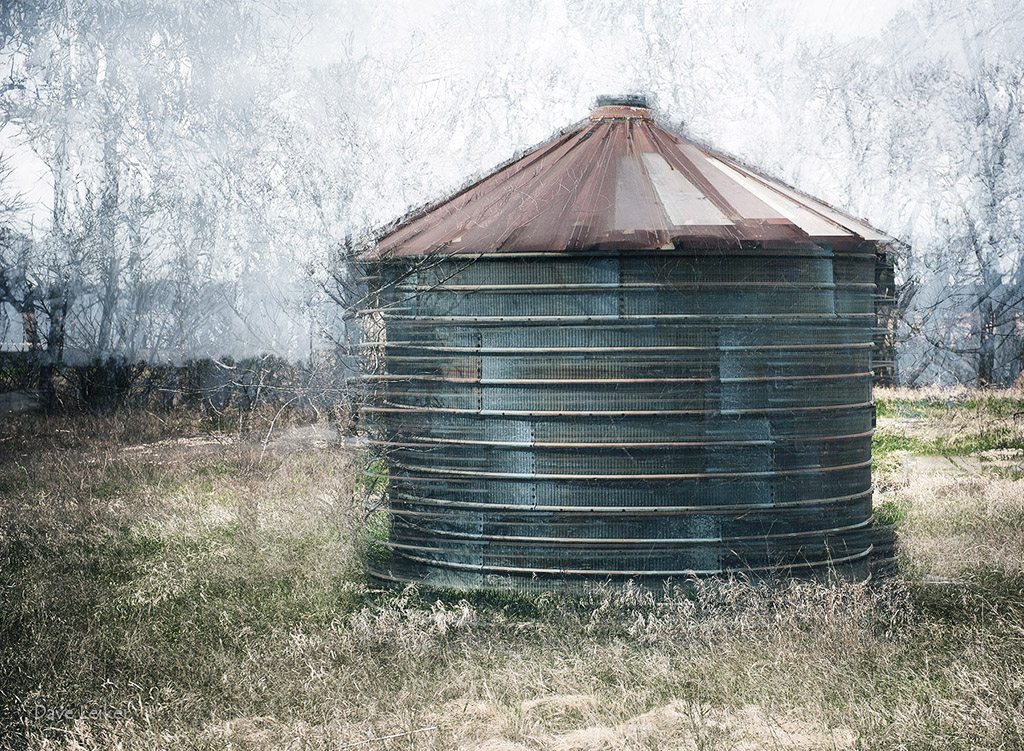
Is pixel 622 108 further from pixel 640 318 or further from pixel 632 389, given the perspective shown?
pixel 632 389

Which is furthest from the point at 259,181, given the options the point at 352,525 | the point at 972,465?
the point at 352,525

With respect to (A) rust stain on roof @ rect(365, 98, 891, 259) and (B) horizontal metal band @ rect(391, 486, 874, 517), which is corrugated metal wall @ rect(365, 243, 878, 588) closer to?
(B) horizontal metal band @ rect(391, 486, 874, 517)

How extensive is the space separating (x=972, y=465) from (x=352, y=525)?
35.1ft

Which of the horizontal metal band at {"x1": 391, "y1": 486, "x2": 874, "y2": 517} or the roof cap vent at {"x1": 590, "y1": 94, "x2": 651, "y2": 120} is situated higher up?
the roof cap vent at {"x1": 590, "y1": 94, "x2": 651, "y2": 120}

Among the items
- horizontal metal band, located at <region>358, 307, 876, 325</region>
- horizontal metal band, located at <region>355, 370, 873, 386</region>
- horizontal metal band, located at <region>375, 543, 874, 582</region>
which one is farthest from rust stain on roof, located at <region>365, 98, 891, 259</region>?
horizontal metal band, located at <region>375, 543, 874, 582</region>

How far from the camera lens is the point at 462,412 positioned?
23.1ft

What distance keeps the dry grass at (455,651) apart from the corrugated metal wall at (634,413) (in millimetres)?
331

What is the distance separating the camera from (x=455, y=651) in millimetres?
6508

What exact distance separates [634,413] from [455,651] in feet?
6.10

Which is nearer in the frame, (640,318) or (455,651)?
(455,651)

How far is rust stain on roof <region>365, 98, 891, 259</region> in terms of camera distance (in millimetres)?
6871

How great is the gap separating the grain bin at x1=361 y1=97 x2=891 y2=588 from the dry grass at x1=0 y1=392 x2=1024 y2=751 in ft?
1.20

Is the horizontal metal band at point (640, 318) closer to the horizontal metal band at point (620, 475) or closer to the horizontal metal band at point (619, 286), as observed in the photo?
the horizontal metal band at point (619, 286)

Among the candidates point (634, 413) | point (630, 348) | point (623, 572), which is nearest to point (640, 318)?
point (630, 348)
